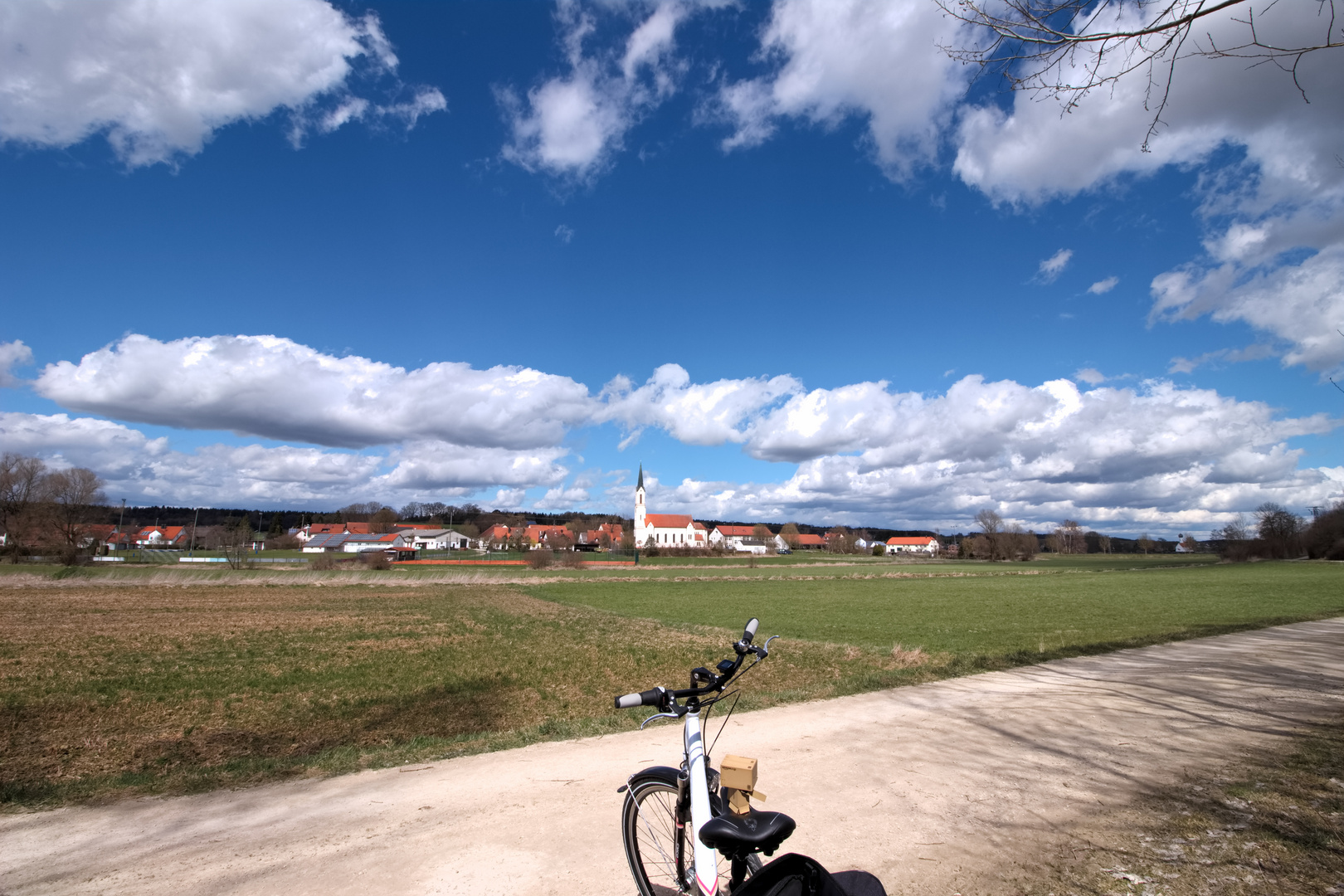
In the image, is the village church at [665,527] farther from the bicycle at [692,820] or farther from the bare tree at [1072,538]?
the bicycle at [692,820]

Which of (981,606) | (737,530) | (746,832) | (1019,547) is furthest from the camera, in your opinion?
(737,530)

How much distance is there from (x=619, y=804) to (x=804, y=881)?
3.37 metres

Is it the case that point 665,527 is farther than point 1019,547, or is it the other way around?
point 665,527

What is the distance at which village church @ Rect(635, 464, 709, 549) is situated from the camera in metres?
164

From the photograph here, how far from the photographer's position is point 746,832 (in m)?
3.02

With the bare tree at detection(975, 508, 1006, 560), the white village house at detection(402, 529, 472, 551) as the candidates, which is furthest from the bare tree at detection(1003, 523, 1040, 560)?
the white village house at detection(402, 529, 472, 551)

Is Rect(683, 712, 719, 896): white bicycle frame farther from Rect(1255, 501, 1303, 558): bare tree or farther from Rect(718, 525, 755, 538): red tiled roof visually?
Rect(718, 525, 755, 538): red tiled roof

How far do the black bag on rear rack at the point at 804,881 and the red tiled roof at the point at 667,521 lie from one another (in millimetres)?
162645

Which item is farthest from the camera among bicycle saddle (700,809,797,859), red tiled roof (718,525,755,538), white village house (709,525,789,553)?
red tiled roof (718,525,755,538)

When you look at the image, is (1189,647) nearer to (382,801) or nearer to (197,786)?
(382,801)

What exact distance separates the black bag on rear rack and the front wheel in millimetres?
964

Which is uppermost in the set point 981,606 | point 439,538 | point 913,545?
point 439,538

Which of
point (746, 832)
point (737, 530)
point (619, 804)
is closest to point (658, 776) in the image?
point (746, 832)

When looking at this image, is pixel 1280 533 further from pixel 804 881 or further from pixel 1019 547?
pixel 804 881
